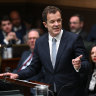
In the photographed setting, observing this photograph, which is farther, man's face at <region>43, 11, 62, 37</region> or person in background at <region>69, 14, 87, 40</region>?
person in background at <region>69, 14, 87, 40</region>

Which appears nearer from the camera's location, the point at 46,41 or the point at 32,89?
the point at 32,89

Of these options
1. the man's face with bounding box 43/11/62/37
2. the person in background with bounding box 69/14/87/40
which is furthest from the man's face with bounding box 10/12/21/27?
the man's face with bounding box 43/11/62/37

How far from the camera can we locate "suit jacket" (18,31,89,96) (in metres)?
3.28

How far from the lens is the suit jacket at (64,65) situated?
3283 mm

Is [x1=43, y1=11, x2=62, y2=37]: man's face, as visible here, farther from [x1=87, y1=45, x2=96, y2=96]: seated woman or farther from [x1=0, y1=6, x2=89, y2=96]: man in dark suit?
[x1=87, y1=45, x2=96, y2=96]: seated woman

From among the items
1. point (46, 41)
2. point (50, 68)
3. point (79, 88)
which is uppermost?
point (46, 41)

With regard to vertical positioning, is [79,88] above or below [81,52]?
below

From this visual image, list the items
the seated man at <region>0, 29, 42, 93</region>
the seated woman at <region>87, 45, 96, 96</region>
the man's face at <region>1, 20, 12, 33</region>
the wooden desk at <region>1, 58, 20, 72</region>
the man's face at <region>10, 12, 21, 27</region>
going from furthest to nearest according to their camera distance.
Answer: the man's face at <region>10, 12, 21, 27</region> → the man's face at <region>1, 20, 12, 33</region> → the wooden desk at <region>1, 58, 20, 72</region> → the seated man at <region>0, 29, 42, 93</region> → the seated woman at <region>87, 45, 96, 96</region>

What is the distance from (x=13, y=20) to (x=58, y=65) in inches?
166

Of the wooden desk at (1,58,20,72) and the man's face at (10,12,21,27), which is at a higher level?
the man's face at (10,12,21,27)

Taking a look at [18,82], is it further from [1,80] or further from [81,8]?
[81,8]

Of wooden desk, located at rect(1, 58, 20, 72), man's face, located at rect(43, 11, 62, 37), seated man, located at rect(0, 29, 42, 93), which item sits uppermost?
man's face, located at rect(43, 11, 62, 37)

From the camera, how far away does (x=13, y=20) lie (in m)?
7.39

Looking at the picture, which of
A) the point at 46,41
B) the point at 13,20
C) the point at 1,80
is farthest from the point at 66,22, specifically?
the point at 1,80
